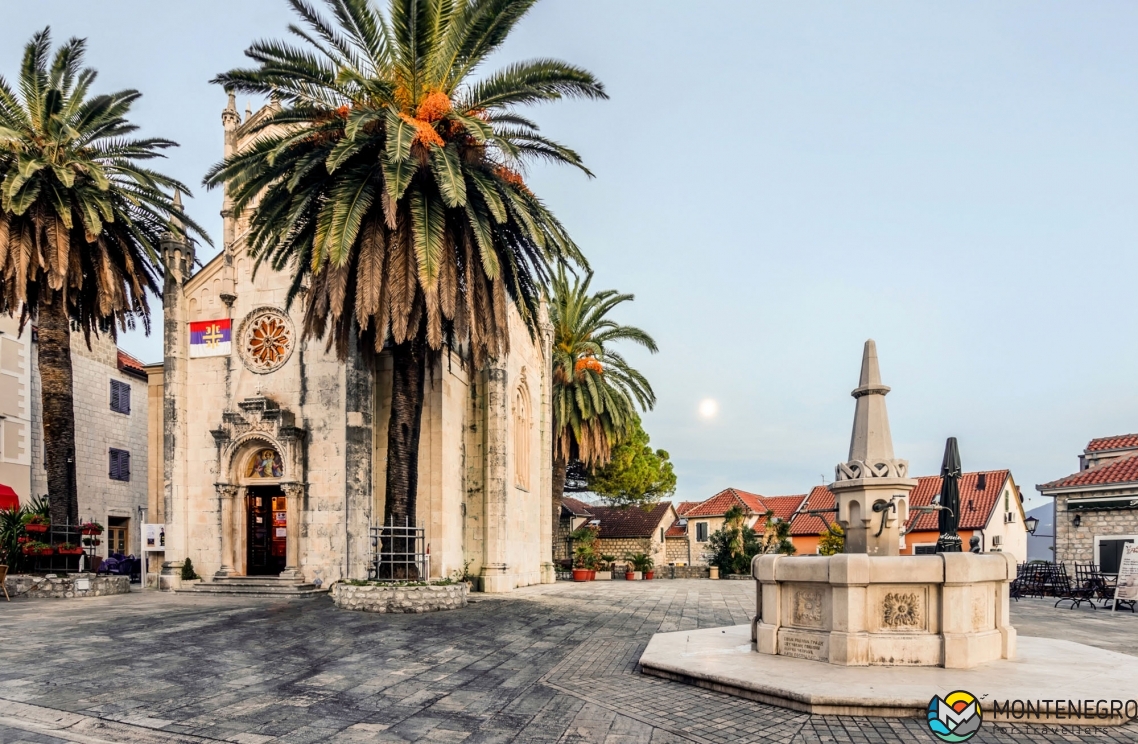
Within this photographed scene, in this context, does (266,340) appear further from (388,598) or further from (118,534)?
(118,534)

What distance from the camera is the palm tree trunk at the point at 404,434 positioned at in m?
19.0

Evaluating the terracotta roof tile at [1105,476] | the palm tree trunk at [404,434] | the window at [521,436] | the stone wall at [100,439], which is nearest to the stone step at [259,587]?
the palm tree trunk at [404,434]

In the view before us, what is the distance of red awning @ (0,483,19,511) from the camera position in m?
27.5

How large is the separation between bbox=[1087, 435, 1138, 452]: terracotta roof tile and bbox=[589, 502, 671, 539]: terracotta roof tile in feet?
80.8

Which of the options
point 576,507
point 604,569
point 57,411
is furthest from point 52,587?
point 576,507

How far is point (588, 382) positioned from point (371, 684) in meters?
28.3

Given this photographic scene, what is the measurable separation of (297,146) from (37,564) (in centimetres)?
1358

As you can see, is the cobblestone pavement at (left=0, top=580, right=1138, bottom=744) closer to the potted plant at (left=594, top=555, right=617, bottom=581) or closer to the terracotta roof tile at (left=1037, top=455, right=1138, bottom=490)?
the terracotta roof tile at (left=1037, top=455, right=1138, bottom=490)

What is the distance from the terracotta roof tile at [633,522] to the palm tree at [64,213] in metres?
33.8

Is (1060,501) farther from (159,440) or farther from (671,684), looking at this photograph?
(159,440)

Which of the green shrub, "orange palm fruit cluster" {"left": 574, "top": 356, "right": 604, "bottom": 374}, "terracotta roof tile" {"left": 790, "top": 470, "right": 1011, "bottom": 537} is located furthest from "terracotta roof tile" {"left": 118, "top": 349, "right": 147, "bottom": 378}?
"terracotta roof tile" {"left": 790, "top": 470, "right": 1011, "bottom": 537}

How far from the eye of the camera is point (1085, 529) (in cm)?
2753

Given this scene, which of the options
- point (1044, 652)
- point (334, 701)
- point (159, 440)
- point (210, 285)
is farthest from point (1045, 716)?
point (159, 440)

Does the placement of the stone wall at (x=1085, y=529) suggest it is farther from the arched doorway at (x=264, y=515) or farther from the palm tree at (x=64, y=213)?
the palm tree at (x=64, y=213)
